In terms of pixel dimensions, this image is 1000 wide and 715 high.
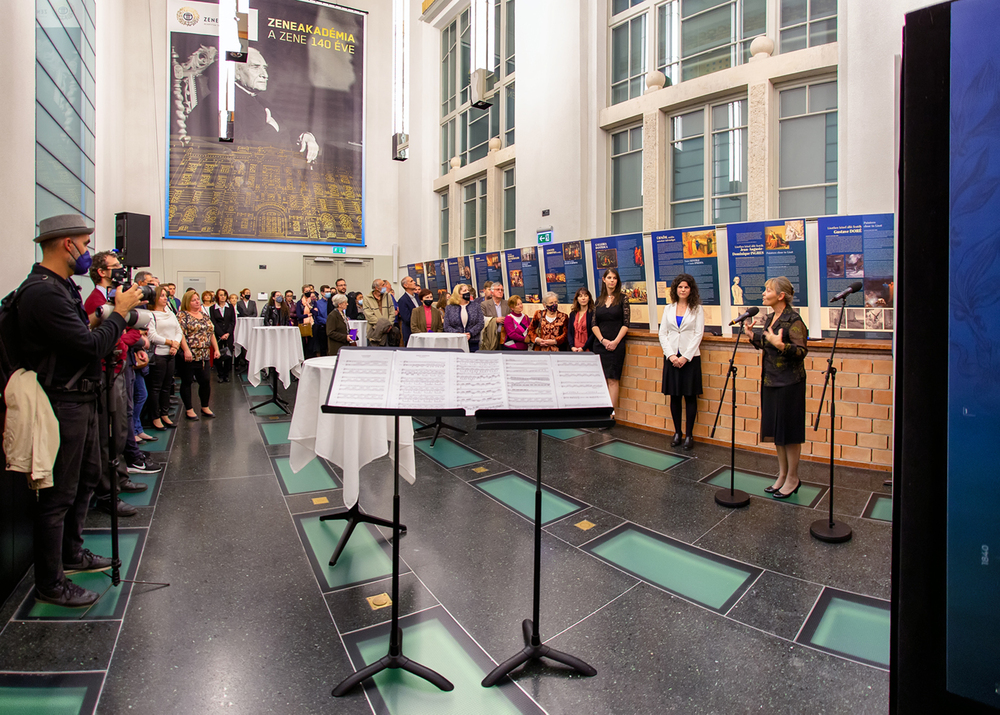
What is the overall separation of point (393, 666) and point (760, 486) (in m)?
3.31

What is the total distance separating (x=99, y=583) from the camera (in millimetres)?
2719

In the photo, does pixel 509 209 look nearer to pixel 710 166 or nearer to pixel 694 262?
pixel 710 166

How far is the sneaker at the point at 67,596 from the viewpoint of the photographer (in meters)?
2.46

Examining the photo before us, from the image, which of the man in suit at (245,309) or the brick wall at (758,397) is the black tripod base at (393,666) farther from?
the man in suit at (245,309)

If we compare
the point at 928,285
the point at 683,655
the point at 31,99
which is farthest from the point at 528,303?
the point at 928,285

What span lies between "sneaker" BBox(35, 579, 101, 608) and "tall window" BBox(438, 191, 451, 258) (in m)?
11.1

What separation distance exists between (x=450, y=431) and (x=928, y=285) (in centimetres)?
525

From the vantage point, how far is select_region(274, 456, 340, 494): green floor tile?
423cm

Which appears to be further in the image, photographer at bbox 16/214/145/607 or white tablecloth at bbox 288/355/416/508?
white tablecloth at bbox 288/355/416/508

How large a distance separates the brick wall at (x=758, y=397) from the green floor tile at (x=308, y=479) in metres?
3.50

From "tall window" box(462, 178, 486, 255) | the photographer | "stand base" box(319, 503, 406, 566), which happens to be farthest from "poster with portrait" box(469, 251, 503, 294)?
the photographer

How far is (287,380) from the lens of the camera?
731 centimetres

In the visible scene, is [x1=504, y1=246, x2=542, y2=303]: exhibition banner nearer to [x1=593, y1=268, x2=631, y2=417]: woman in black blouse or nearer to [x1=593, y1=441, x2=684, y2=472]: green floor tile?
[x1=593, y1=268, x2=631, y2=417]: woman in black blouse

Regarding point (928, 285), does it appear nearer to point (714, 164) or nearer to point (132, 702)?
point (132, 702)
